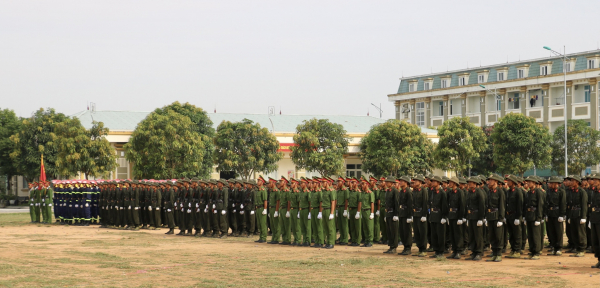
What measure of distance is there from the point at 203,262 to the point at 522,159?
31.7m

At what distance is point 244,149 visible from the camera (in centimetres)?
4203

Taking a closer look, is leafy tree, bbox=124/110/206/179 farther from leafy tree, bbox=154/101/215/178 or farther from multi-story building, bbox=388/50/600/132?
multi-story building, bbox=388/50/600/132

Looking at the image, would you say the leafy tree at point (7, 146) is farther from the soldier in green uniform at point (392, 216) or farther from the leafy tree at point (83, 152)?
the soldier in green uniform at point (392, 216)

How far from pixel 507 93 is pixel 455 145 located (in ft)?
72.2

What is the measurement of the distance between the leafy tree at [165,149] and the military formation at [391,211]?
12.1 metres

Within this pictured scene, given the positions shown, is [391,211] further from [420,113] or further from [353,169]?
[420,113]

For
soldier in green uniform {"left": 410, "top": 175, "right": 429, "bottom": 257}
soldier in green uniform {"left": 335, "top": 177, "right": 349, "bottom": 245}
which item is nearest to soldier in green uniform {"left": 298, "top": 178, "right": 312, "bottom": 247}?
soldier in green uniform {"left": 335, "top": 177, "right": 349, "bottom": 245}

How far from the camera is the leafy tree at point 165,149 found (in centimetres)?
3738

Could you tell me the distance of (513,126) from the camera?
41.5 metres

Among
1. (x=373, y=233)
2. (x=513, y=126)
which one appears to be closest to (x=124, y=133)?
(x=513, y=126)

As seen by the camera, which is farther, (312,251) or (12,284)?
(312,251)

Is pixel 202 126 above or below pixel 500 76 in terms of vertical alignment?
below

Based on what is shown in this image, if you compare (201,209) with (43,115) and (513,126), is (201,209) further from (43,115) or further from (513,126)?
(43,115)

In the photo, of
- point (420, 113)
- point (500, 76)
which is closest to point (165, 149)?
point (500, 76)
